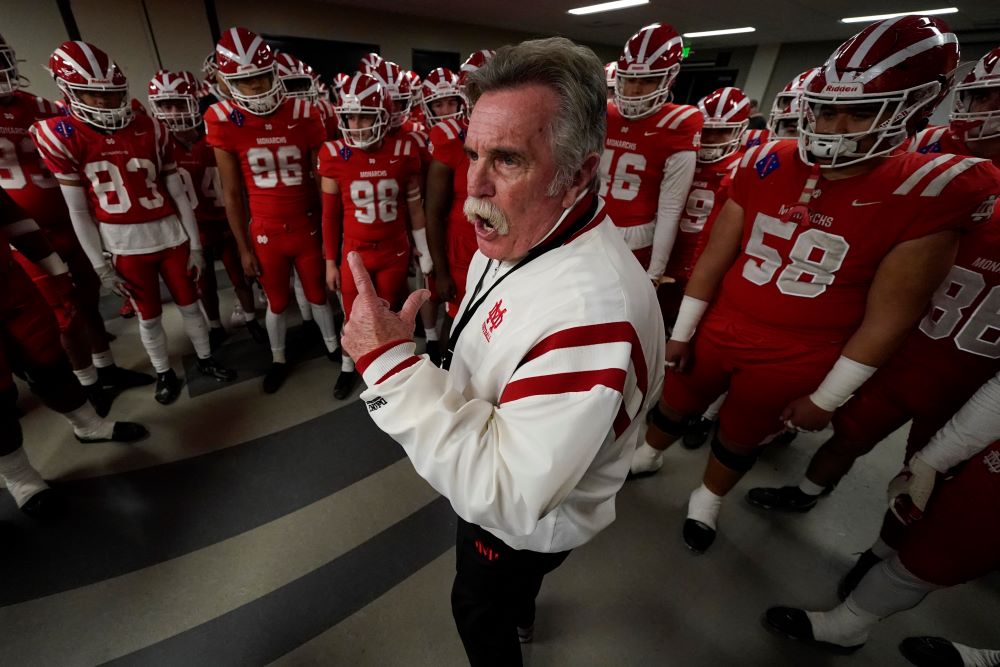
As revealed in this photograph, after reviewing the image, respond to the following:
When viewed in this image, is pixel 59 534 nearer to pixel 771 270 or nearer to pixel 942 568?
pixel 771 270

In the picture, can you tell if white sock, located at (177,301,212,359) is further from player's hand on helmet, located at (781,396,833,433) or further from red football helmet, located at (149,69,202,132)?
player's hand on helmet, located at (781,396,833,433)

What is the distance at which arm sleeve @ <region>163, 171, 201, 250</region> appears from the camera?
8.98 ft

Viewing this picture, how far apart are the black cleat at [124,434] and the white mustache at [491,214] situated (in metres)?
2.91

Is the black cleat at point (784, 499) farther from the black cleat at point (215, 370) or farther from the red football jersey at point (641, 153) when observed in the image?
the black cleat at point (215, 370)

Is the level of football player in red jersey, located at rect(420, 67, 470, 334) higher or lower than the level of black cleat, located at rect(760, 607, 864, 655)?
higher

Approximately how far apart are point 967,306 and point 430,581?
8.55 feet

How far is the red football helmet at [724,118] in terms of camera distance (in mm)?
3215

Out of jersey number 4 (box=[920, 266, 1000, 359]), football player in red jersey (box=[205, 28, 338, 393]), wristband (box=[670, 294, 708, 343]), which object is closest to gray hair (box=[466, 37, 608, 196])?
wristband (box=[670, 294, 708, 343])

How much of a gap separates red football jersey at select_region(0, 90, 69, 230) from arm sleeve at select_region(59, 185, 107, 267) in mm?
521

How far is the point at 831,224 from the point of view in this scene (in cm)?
146

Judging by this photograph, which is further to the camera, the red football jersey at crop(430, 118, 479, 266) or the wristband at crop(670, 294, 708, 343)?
the red football jersey at crop(430, 118, 479, 266)

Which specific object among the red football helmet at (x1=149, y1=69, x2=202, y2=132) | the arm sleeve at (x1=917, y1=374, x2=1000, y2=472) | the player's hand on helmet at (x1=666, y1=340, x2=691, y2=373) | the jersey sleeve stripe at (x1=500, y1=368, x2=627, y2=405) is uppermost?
the red football helmet at (x1=149, y1=69, x2=202, y2=132)

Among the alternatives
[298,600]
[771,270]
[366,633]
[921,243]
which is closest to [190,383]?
[298,600]

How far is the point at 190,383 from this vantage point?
316 centimetres
